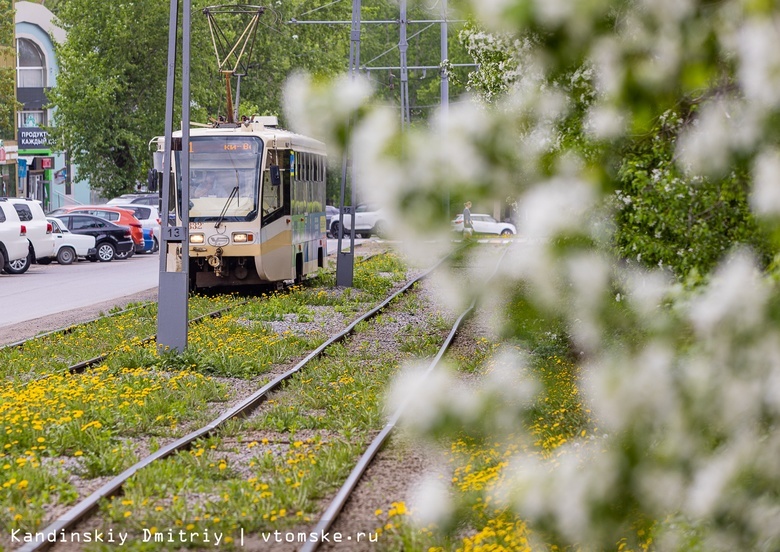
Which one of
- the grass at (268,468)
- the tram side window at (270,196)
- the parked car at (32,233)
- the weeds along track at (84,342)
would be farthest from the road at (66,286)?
the grass at (268,468)

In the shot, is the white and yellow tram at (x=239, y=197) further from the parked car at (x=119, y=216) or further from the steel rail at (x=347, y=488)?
the parked car at (x=119, y=216)

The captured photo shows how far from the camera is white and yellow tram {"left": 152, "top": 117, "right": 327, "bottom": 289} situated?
23.5 m

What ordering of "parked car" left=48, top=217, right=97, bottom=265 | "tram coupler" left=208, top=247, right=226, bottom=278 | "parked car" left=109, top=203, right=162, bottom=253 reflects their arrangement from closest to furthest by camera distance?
1. "tram coupler" left=208, top=247, right=226, bottom=278
2. "parked car" left=48, top=217, right=97, bottom=265
3. "parked car" left=109, top=203, right=162, bottom=253

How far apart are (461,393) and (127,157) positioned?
57.2 meters

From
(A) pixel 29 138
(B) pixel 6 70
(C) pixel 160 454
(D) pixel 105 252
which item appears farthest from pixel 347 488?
(A) pixel 29 138

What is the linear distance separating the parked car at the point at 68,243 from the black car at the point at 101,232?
1.26ft

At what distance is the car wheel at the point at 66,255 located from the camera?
124ft

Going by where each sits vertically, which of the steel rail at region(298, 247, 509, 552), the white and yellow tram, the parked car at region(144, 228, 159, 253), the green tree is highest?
the green tree

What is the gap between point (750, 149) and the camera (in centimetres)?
193

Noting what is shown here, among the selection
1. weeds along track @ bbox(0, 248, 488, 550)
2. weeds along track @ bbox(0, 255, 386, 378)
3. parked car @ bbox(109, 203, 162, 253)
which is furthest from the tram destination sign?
weeds along track @ bbox(0, 248, 488, 550)

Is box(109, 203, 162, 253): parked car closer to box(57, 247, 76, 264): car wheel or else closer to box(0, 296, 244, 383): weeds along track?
box(57, 247, 76, 264): car wheel

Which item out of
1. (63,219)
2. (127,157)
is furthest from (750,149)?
(127,157)

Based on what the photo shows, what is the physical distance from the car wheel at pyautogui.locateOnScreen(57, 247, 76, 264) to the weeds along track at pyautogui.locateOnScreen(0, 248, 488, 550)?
21.7 metres

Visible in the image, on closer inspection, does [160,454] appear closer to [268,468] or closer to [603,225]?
[268,468]
